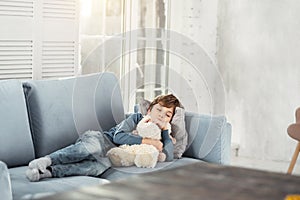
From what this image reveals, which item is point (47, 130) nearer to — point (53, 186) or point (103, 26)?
point (53, 186)

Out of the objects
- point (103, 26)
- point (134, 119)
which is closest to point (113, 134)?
point (134, 119)

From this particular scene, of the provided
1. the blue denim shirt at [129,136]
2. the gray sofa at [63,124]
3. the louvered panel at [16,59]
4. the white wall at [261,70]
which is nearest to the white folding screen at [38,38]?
the louvered panel at [16,59]

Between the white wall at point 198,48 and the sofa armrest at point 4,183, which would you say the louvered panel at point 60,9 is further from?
the sofa armrest at point 4,183

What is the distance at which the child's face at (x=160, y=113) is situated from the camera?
11.4 feet

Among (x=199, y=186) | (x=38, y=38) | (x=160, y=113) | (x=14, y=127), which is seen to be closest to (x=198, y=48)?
(x=38, y=38)

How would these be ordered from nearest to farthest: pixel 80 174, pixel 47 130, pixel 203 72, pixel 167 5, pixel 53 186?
pixel 53 186 < pixel 80 174 < pixel 47 130 < pixel 167 5 < pixel 203 72

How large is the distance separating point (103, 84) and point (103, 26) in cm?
119

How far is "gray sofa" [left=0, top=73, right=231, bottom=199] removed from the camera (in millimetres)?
3088

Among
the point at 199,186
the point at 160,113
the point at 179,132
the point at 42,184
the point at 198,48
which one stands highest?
the point at 199,186

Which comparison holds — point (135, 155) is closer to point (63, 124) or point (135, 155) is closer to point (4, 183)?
point (63, 124)

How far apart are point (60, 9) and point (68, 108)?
3.30 ft

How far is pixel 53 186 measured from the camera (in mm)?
2834

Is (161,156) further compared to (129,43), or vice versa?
(129,43)

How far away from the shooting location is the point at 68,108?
3.46 m
